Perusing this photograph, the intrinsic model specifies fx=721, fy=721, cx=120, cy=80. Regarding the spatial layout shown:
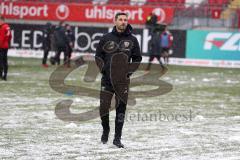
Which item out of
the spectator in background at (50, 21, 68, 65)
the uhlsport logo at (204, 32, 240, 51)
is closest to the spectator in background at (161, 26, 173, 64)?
the uhlsport logo at (204, 32, 240, 51)

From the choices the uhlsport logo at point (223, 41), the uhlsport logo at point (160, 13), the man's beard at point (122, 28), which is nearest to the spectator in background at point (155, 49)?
the uhlsport logo at point (223, 41)

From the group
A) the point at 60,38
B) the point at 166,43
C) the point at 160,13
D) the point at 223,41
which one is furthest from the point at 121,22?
the point at 160,13

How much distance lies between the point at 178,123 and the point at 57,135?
2.95 meters

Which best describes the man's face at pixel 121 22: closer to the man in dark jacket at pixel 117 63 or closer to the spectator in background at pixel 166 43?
the man in dark jacket at pixel 117 63

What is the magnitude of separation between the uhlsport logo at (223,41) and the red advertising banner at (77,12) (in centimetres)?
279

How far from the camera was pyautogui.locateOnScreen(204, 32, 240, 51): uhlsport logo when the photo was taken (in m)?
31.8

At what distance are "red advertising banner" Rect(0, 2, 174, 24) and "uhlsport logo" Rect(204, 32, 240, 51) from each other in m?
2.79

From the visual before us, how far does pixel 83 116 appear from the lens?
15.0 metres

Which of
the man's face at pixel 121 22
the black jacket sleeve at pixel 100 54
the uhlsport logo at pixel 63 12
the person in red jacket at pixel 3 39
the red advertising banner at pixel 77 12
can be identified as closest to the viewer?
the man's face at pixel 121 22

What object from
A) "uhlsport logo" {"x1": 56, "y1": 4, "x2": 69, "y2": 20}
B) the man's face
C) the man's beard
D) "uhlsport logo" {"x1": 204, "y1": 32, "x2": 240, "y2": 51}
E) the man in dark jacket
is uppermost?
the man's face

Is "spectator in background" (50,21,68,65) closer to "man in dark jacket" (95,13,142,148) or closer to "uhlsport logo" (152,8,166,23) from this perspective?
"uhlsport logo" (152,8,166,23)

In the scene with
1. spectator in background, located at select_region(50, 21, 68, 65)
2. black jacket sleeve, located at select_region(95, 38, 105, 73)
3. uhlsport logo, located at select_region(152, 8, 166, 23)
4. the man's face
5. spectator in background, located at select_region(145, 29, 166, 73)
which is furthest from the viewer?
uhlsport logo, located at select_region(152, 8, 166, 23)

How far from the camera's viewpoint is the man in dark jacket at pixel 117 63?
11039 mm

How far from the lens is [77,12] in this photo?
3606 centimetres
